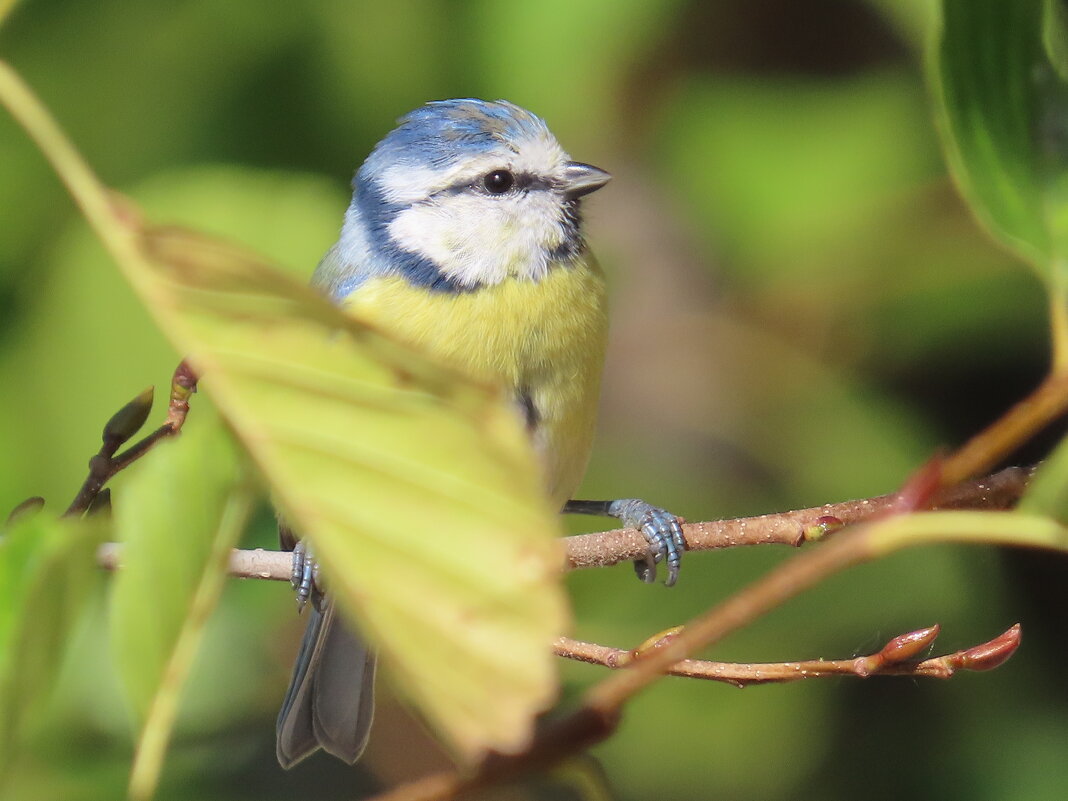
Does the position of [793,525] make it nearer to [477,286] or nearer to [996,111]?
[996,111]

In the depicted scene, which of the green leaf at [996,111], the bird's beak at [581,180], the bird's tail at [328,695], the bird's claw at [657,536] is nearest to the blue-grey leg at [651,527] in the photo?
the bird's claw at [657,536]

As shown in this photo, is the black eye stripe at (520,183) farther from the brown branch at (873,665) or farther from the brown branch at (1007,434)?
the brown branch at (1007,434)

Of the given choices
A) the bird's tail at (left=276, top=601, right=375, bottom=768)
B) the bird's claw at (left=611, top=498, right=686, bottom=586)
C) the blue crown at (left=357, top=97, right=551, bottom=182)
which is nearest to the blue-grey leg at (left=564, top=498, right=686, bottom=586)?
the bird's claw at (left=611, top=498, right=686, bottom=586)

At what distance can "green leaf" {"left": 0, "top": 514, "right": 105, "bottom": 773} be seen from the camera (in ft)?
1.75

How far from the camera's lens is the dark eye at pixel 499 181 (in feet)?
7.29

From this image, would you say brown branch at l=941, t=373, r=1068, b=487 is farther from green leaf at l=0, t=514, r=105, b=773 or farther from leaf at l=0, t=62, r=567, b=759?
green leaf at l=0, t=514, r=105, b=773

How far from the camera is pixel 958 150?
65cm

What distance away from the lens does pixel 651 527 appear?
5.90ft

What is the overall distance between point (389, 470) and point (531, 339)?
1.39 m

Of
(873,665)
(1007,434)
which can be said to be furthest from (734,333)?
(1007,434)

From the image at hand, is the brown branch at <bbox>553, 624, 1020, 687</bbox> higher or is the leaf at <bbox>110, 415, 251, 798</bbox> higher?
the leaf at <bbox>110, 415, 251, 798</bbox>

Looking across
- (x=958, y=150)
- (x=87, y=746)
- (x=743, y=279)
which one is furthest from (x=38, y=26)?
(x=958, y=150)

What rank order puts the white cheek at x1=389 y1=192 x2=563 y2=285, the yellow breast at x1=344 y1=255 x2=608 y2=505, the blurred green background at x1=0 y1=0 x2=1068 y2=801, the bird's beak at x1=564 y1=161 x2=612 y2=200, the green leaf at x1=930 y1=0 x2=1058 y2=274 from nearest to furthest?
the green leaf at x1=930 y1=0 x2=1058 y2=274 < the blurred green background at x1=0 y1=0 x2=1068 y2=801 < the yellow breast at x1=344 y1=255 x2=608 y2=505 < the white cheek at x1=389 y1=192 x2=563 y2=285 < the bird's beak at x1=564 y1=161 x2=612 y2=200

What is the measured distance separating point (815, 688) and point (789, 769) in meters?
0.14
